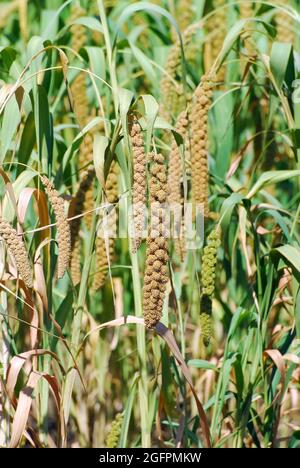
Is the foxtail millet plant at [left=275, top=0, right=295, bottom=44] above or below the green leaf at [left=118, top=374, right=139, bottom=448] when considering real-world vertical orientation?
above

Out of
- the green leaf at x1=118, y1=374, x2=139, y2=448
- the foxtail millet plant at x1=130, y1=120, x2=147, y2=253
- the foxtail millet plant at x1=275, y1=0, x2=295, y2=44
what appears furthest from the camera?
the foxtail millet plant at x1=275, y1=0, x2=295, y2=44

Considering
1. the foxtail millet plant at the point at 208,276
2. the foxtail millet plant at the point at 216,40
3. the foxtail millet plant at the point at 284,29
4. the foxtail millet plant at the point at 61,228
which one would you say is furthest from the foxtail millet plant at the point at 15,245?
the foxtail millet plant at the point at 284,29

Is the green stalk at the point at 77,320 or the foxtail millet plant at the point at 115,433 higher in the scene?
the green stalk at the point at 77,320

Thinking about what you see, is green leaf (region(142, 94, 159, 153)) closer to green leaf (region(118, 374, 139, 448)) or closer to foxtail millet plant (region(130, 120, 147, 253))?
foxtail millet plant (region(130, 120, 147, 253))

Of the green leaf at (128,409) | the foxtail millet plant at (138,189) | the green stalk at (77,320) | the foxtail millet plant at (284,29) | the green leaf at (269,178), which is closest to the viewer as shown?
the foxtail millet plant at (138,189)

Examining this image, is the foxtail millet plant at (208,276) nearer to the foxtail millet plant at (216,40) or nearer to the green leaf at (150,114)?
the green leaf at (150,114)

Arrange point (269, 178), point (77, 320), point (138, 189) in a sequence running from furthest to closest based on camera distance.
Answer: point (269, 178) → point (77, 320) → point (138, 189)

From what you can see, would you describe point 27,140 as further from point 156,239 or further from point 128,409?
point 128,409

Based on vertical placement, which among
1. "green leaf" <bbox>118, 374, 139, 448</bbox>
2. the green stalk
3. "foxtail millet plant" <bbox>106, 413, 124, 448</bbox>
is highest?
the green stalk

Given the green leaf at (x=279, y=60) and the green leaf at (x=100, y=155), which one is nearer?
the green leaf at (x=100, y=155)

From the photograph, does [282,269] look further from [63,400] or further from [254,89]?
[254,89]

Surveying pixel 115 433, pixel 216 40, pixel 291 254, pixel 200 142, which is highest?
pixel 216 40

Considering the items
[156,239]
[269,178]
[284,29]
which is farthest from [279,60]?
[284,29]

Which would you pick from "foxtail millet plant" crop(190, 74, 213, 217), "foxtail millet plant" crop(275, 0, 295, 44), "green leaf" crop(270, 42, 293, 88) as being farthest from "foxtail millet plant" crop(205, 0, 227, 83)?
"foxtail millet plant" crop(190, 74, 213, 217)
